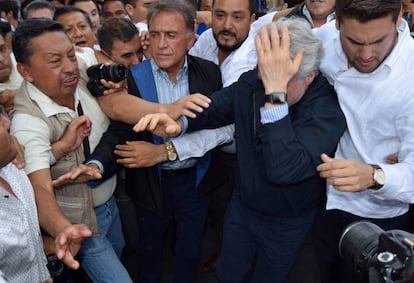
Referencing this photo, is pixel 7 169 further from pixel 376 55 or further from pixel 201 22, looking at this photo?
pixel 201 22

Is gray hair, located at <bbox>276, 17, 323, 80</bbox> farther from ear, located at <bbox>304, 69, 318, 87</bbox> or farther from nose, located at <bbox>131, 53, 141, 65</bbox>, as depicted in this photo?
nose, located at <bbox>131, 53, 141, 65</bbox>

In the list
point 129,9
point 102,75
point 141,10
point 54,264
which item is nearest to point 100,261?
point 54,264

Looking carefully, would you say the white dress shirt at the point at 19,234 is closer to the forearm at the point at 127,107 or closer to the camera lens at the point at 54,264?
the camera lens at the point at 54,264

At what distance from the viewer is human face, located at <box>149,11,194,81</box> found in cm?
221

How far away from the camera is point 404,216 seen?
1980 mm

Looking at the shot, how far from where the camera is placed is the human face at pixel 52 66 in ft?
6.27

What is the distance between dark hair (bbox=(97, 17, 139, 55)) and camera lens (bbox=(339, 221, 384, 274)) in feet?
5.64

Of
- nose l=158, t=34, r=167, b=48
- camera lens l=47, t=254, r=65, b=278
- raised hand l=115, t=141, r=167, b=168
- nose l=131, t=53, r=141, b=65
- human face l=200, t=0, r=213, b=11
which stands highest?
human face l=200, t=0, r=213, b=11

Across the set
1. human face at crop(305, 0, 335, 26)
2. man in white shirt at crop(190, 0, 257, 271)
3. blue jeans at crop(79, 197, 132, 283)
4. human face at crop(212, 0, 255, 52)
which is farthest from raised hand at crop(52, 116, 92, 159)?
human face at crop(305, 0, 335, 26)

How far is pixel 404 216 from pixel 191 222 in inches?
43.1

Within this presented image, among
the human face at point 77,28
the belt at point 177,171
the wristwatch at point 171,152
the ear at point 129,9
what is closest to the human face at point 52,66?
the wristwatch at point 171,152

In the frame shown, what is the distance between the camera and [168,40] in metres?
2.22

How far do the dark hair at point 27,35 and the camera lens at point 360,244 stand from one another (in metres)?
1.50

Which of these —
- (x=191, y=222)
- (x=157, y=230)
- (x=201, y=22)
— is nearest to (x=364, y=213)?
(x=191, y=222)
